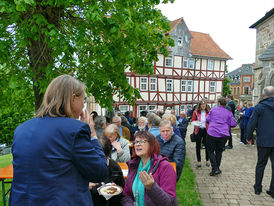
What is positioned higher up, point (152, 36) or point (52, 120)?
point (152, 36)

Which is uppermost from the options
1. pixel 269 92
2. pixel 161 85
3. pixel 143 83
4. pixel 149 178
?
pixel 143 83

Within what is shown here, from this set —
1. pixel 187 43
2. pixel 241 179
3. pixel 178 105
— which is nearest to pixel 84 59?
pixel 241 179

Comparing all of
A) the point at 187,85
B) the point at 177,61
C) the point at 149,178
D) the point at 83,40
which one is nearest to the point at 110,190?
the point at 149,178

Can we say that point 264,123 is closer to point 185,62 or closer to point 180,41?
point 185,62

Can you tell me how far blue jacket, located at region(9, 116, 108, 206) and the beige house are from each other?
11.9 meters

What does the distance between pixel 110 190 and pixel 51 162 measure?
1.49 metres

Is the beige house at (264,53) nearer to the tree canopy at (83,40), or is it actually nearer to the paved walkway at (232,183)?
the paved walkway at (232,183)

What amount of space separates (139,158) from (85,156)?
1302mm

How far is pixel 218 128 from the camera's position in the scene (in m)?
5.57

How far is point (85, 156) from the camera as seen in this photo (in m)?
1.51

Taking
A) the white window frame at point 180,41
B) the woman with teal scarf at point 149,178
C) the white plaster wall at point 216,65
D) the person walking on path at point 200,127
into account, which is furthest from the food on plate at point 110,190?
the white plaster wall at point 216,65

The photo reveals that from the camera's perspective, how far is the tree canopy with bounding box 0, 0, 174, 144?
13.6ft

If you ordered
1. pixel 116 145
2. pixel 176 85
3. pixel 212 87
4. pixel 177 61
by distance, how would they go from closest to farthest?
pixel 116 145 → pixel 176 85 → pixel 177 61 → pixel 212 87

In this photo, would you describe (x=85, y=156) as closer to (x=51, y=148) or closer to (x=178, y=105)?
(x=51, y=148)
